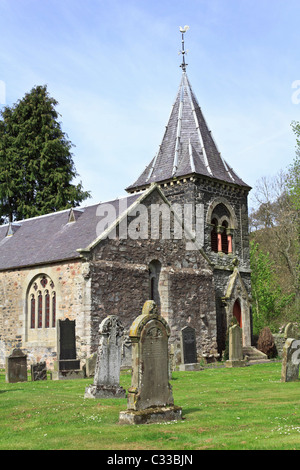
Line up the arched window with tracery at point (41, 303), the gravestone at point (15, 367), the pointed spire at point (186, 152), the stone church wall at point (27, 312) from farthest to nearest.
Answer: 1. the pointed spire at point (186, 152)
2. the arched window with tracery at point (41, 303)
3. the stone church wall at point (27, 312)
4. the gravestone at point (15, 367)

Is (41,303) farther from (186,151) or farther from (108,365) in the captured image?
(186,151)

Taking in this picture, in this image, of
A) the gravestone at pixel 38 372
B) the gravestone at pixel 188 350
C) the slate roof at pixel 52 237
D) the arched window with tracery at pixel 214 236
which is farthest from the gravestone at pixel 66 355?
the arched window with tracery at pixel 214 236

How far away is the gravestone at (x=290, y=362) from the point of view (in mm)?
15750

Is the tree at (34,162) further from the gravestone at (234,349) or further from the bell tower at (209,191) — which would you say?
the gravestone at (234,349)

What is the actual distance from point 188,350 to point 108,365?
838 cm

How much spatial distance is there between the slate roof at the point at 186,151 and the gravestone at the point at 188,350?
9.66 meters

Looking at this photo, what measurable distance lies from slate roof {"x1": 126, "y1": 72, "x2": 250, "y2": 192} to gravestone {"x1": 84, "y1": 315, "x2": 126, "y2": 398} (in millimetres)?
15564

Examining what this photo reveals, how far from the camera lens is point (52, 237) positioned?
969 inches

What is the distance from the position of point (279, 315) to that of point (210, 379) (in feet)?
78.7

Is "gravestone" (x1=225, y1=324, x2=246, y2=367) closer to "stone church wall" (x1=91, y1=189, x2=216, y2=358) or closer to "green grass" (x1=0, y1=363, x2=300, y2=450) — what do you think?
"stone church wall" (x1=91, y1=189, x2=216, y2=358)

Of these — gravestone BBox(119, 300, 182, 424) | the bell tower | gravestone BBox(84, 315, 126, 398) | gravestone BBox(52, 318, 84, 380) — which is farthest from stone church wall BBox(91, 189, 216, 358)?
gravestone BBox(119, 300, 182, 424)

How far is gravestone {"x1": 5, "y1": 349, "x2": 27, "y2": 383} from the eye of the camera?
55.3 ft
